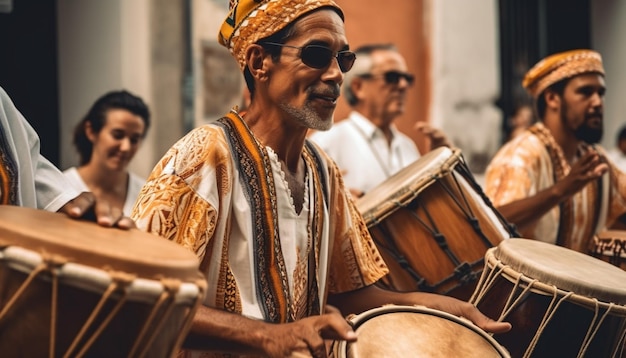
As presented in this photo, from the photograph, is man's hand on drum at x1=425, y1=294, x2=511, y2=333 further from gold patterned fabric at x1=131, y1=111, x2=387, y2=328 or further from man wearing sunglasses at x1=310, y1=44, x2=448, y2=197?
man wearing sunglasses at x1=310, y1=44, x2=448, y2=197

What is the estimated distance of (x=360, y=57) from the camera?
21.6 ft

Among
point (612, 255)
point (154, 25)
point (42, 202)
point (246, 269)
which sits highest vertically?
point (154, 25)

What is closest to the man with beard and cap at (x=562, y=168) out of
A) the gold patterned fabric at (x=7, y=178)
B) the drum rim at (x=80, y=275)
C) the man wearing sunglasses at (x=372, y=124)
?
the man wearing sunglasses at (x=372, y=124)

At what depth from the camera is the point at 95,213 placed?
94.0 inches

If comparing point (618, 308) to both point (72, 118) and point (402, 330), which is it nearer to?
point (402, 330)

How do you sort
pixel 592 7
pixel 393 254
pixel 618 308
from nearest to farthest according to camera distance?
pixel 618 308 → pixel 393 254 → pixel 592 7

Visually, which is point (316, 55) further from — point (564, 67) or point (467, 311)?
point (564, 67)

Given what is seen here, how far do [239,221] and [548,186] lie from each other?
2.86 metres

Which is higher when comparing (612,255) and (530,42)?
(530,42)

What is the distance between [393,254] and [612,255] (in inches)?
48.2

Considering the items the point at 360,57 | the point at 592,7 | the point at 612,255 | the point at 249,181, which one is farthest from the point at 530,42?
the point at 249,181

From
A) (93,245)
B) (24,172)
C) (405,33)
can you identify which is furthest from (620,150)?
(93,245)

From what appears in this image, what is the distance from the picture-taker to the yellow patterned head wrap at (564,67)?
5.75m

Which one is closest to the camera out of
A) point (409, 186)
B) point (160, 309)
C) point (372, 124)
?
point (160, 309)
